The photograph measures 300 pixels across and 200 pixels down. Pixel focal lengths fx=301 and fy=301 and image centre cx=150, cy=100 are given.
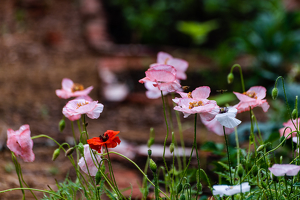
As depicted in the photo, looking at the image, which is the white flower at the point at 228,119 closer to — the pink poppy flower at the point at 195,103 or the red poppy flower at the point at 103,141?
the pink poppy flower at the point at 195,103

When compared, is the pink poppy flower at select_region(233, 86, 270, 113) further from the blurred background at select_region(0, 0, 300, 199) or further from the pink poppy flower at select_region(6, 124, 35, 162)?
the pink poppy flower at select_region(6, 124, 35, 162)

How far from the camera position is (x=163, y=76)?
650 mm

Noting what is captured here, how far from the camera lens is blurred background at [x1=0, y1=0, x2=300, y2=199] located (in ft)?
5.93

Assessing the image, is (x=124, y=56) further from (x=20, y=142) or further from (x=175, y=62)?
(x=20, y=142)

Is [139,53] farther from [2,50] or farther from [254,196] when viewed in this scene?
[254,196]

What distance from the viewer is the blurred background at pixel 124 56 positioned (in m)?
1.81

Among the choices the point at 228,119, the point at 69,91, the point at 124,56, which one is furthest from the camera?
the point at 124,56

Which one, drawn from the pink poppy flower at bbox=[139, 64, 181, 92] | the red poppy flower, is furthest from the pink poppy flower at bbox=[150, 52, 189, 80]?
the red poppy flower

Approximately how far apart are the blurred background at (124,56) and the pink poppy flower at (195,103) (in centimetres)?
45

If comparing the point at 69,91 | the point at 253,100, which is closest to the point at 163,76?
the point at 253,100

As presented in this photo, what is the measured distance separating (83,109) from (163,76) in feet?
0.61

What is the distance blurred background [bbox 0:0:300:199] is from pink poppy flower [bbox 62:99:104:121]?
527 mm

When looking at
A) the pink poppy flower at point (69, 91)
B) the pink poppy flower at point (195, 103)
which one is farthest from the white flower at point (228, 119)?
the pink poppy flower at point (69, 91)

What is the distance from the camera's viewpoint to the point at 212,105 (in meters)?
0.58
